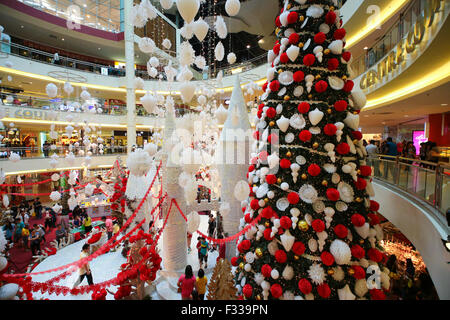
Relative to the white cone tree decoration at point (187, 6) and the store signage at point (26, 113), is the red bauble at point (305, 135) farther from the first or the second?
the store signage at point (26, 113)

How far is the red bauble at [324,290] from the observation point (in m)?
2.03

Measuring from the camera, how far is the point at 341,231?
2.06 meters

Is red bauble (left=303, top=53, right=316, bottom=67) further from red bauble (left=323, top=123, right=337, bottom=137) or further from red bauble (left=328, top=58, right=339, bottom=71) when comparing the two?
red bauble (left=323, top=123, right=337, bottom=137)

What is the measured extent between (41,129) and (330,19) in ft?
63.9

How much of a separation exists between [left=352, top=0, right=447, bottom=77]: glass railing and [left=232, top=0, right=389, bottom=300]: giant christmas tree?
6.86 ft

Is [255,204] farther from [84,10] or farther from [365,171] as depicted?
[84,10]

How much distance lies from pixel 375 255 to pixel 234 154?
349 cm

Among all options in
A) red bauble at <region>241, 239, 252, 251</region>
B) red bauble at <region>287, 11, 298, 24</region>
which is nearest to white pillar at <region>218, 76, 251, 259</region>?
red bauble at <region>287, 11, 298, 24</region>

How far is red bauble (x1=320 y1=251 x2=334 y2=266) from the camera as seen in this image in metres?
2.04

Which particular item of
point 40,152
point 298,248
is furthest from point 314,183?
point 40,152

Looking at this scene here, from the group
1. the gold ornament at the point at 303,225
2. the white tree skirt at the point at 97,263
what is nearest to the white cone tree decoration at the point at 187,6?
the gold ornament at the point at 303,225
